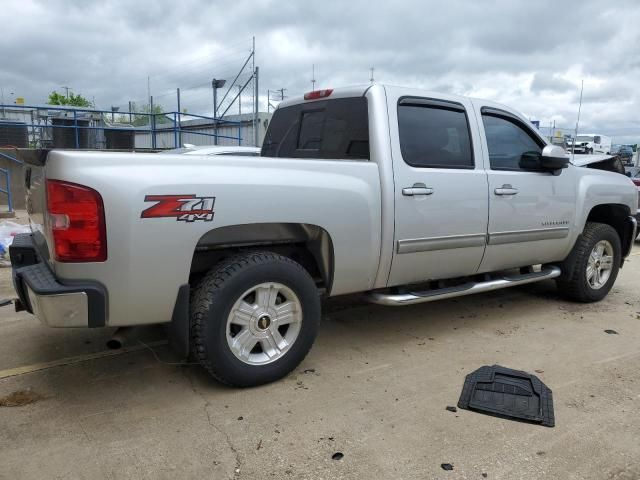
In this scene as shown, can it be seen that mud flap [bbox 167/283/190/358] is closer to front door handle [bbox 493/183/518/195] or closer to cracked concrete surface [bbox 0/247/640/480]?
cracked concrete surface [bbox 0/247/640/480]

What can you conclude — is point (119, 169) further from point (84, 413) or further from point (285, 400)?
point (285, 400)

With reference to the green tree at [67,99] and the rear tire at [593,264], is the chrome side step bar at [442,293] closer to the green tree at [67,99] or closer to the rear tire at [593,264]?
the rear tire at [593,264]

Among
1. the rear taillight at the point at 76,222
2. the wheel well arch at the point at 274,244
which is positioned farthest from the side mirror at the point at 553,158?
the rear taillight at the point at 76,222

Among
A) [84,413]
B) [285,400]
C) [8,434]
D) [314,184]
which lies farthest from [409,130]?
[8,434]

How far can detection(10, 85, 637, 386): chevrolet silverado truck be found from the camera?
267 centimetres

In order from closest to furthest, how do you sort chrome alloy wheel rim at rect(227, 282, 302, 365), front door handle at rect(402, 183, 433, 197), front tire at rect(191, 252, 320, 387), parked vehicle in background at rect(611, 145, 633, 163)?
1. front tire at rect(191, 252, 320, 387)
2. chrome alloy wheel rim at rect(227, 282, 302, 365)
3. front door handle at rect(402, 183, 433, 197)
4. parked vehicle in background at rect(611, 145, 633, 163)

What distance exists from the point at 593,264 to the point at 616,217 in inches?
25.7

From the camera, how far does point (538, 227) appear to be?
4621 mm

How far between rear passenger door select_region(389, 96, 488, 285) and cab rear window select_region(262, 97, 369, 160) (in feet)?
0.82

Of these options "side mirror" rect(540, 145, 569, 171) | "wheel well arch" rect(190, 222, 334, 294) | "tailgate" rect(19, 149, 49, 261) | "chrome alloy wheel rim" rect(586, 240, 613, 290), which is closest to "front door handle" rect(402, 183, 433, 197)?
"wheel well arch" rect(190, 222, 334, 294)

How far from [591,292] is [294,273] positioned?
3.66 meters

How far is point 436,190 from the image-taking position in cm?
384

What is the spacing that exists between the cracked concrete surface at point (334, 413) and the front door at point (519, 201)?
0.71m

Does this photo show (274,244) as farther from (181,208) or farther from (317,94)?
(317,94)
